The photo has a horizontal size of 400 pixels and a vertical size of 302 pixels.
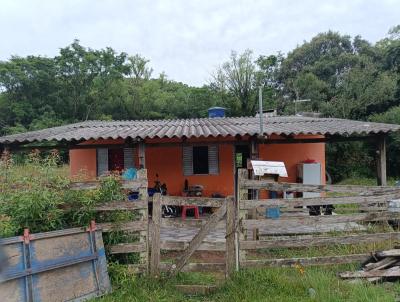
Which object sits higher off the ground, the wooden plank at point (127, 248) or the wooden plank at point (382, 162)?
the wooden plank at point (382, 162)

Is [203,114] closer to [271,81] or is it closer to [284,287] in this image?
[271,81]

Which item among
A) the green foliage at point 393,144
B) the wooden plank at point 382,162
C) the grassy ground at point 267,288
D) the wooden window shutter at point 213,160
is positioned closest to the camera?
the grassy ground at point 267,288

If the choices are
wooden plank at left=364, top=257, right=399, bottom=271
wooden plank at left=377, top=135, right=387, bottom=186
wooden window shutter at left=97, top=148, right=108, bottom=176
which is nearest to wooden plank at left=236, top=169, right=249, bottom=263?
wooden plank at left=364, top=257, right=399, bottom=271

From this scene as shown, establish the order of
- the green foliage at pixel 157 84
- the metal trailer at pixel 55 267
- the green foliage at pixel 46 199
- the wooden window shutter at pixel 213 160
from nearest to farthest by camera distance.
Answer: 1. the metal trailer at pixel 55 267
2. the green foliage at pixel 46 199
3. the wooden window shutter at pixel 213 160
4. the green foliage at pixel 157 84

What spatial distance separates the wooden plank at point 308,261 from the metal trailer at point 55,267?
2101mm

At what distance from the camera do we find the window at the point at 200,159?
1338cm

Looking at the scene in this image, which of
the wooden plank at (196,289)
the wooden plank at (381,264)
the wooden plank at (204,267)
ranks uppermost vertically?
the wooden plank at (204,267)

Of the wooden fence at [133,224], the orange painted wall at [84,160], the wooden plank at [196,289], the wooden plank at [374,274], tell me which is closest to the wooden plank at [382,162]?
the wooden plank at [374,274]

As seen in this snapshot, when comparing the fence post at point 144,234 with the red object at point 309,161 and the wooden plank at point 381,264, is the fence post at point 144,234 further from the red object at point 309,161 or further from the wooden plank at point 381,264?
the red object at point 309,161

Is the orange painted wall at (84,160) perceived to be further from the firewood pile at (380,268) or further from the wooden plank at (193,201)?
the firewood pile at (380,268)

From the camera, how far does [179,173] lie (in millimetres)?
13281

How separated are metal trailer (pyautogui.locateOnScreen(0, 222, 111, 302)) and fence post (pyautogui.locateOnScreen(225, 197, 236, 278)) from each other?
166 cm

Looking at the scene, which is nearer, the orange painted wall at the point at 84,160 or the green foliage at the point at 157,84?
the orange painted wall at the point at 84,160

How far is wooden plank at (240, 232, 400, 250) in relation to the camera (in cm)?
563
